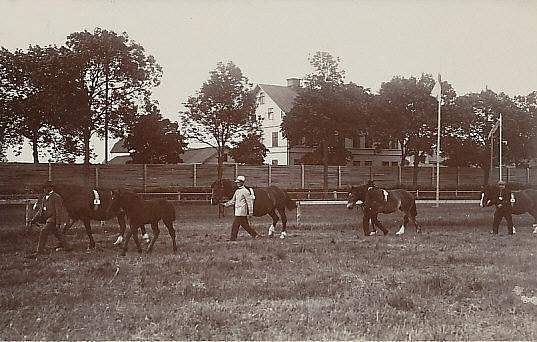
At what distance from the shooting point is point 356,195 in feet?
28.9

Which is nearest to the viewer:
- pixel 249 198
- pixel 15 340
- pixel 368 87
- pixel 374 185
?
pixel 15 340

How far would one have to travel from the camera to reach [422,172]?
31.1 ft

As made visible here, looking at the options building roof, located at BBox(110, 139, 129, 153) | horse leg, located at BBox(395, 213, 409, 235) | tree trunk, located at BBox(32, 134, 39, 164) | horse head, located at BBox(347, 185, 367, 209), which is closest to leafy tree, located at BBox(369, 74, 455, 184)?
horse leg, located at BBox(395, 213, 409, 235)

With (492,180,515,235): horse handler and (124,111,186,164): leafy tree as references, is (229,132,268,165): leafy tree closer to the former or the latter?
(124,111,186,164): leafy tree

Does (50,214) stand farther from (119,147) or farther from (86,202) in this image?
(119,147)

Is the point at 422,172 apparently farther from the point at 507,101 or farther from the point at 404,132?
the point at 507,101

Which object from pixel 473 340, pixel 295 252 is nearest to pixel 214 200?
pixel 295 252

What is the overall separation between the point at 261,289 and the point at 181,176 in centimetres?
273

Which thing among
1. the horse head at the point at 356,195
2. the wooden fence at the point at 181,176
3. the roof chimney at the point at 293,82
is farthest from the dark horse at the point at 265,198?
the roof chimney at the point at 293,82

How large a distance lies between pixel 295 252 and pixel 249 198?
1.23 metres

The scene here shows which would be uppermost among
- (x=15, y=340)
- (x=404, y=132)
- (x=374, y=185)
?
(x=404, y=132)

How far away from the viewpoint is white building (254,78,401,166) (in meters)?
7.36

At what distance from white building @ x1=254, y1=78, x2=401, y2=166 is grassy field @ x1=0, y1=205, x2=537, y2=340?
125cm

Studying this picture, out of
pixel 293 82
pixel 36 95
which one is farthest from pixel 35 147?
pixel 293 82
